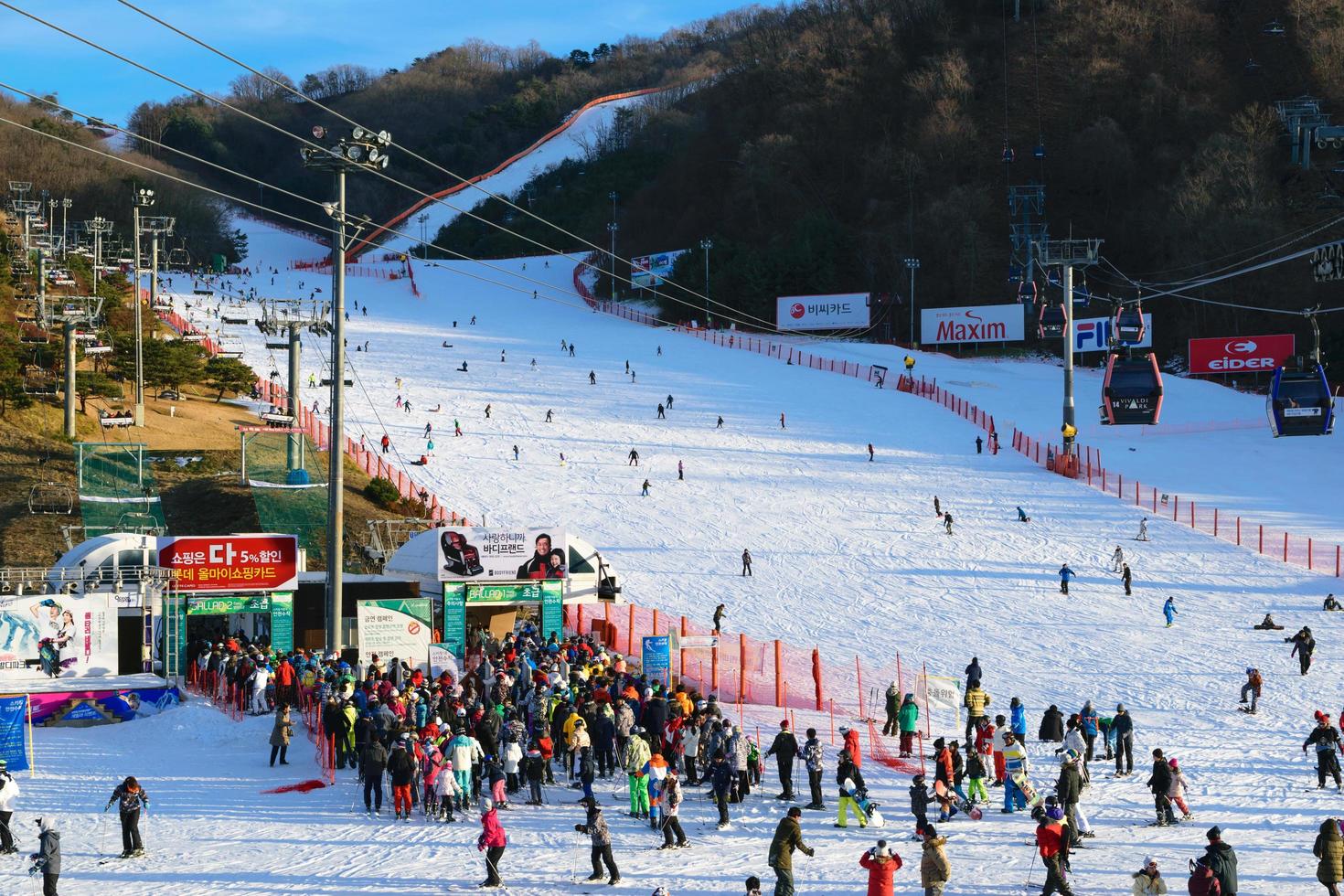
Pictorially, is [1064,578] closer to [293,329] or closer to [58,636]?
[293,329]

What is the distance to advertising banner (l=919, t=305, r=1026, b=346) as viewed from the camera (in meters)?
75.9

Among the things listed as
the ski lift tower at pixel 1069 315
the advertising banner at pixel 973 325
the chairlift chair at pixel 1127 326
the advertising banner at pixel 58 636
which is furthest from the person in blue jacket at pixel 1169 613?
the advertising banner at pixel 973 325

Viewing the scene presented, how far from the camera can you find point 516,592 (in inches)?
1027

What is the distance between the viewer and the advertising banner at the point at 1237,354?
66.8 meters

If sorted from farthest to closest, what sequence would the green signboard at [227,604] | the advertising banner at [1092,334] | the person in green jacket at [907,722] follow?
the advertising banner at [1092,334], the green signboard at [227,604], the person in green jacket at [907,722]

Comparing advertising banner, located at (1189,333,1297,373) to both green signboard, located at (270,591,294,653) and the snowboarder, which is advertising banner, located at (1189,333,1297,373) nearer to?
the snowboarder

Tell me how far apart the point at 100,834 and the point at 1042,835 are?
32.2ft

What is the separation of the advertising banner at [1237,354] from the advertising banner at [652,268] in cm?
3746

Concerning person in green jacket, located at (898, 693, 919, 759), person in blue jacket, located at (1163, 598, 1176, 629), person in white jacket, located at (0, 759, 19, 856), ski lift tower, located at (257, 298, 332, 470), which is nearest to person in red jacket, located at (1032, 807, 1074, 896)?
person in green jacket, located at (898, 693, 919, 759)

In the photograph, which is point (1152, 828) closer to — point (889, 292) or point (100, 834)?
point (100, 834)

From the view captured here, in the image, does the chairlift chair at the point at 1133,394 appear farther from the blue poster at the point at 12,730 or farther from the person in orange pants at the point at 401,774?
the blue poster at the point at 12,730

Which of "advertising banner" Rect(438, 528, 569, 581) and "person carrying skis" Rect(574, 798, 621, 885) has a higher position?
"advertising banner" Rect(438, 528, 569, 581)

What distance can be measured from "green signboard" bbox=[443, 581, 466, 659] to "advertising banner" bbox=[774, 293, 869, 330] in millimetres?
58092

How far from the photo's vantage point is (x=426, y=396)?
5553 cm
